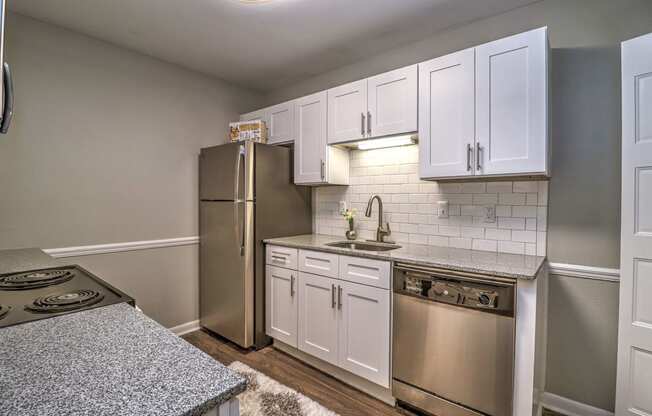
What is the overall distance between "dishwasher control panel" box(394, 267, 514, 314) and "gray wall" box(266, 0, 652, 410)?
2.20ft

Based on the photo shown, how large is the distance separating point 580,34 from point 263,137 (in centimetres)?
245

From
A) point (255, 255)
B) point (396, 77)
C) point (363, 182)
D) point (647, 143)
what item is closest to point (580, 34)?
point (647, 143)

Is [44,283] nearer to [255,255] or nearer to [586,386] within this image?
[255,255]

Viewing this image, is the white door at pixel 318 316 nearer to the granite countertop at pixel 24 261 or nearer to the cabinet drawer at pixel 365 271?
the cabinet drawer at pixel 365 271

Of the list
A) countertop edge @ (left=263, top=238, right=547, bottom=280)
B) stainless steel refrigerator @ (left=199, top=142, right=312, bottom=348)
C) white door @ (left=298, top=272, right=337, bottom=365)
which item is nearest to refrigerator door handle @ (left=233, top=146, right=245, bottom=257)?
stainless steel refrigerator @ (left=199, top=142, right=312, bottom=348)

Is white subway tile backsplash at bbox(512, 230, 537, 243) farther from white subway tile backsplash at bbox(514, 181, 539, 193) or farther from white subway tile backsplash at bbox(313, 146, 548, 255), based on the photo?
white subway tile backsplash at bbox(514, 181, 539, 193)

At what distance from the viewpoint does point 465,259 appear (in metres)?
1.85

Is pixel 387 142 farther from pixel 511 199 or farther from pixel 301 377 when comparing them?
pixel 301 377

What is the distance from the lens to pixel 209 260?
2986 millimetres

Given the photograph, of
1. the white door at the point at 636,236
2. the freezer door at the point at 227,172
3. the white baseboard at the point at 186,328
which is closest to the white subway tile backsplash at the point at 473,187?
the white door at the point at 636,236

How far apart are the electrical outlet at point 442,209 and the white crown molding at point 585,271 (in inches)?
28.4

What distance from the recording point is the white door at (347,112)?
2430 mm

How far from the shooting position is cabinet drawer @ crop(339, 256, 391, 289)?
2000mm

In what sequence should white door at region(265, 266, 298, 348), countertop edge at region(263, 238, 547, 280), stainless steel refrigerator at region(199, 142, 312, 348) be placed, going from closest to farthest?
1. countertop edge at region(263, 238, 547, 280)
2. white door at region(265, 266, 298, 348)
3. stainless steel refrigerator at region(199, 142, 312, 348)
